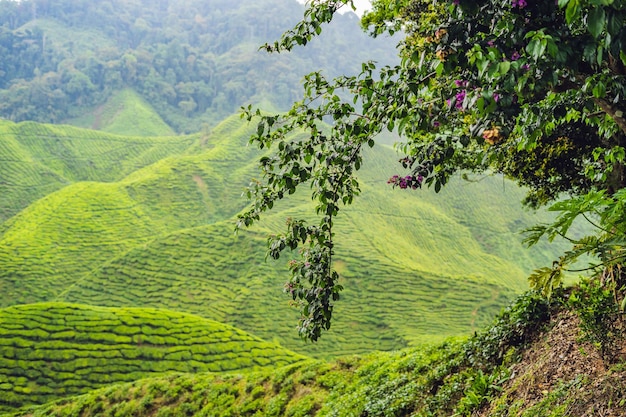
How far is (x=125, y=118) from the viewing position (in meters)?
83.7

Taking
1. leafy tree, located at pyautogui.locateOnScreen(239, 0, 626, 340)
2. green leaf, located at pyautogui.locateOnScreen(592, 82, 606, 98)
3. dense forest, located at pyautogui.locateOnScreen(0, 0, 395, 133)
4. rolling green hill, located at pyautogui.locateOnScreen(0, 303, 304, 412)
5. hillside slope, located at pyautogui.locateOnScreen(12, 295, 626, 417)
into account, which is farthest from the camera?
dense forest, located at pyautogui.locateOnScreen(0, 0, 395, 133)

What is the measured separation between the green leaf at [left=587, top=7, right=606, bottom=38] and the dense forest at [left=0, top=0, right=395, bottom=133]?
90.3m

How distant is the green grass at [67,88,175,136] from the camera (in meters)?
82.4

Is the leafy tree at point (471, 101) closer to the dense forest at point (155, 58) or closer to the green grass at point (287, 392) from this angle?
the green grass at point (287, 392)

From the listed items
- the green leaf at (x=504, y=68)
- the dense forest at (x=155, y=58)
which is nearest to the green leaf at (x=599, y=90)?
the green leaf at (x=504, y=68)

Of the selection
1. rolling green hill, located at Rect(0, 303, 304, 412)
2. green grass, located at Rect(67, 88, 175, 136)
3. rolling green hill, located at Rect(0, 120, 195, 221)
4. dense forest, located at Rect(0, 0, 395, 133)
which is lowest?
rolling green hill, located at Rect(0, 303, 304, 412)

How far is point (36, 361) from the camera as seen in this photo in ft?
64.1

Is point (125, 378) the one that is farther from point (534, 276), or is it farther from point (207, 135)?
point (207, 135)

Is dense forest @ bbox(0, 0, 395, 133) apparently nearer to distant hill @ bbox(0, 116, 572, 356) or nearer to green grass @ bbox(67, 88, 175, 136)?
green grass @ bbox(67, 88, 175, 136)

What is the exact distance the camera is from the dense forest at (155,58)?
3467 inches

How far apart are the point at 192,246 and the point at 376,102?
35442mm

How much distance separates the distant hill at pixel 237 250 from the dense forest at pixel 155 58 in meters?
32.1

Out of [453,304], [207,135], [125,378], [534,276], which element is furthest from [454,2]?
[207,135]

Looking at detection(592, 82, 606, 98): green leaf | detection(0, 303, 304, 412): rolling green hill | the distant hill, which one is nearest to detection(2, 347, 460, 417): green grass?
detection(592, 82, 606, 98): green leaf
